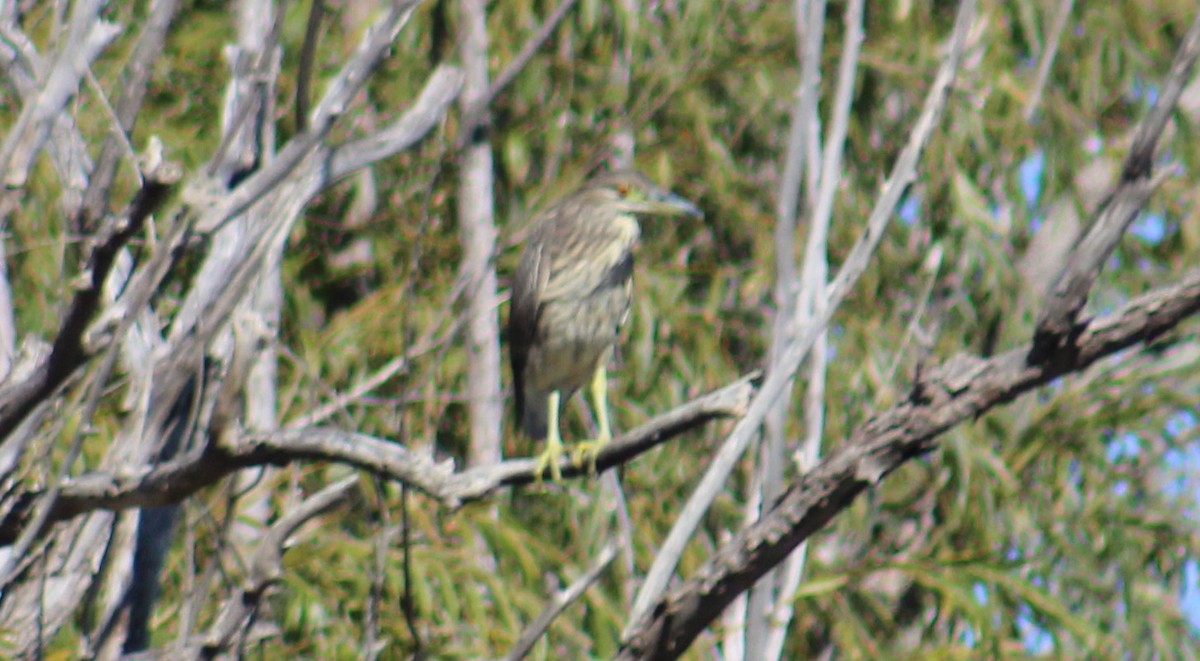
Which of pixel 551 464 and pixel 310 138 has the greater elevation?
pixel 310 138

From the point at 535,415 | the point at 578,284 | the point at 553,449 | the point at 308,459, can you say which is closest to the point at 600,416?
the point at 553,449

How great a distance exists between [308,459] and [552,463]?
875 mm

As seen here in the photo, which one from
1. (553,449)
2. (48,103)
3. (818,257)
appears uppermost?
(48,103)

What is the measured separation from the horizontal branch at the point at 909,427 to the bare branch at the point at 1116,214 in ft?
0.18

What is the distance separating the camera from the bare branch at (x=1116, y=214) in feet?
5.64

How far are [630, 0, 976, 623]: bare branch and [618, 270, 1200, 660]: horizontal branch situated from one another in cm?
5

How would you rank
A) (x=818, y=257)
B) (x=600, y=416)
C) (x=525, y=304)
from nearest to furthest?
(x=818, y=257)
(x=600, y=416)
(x=525, y=304)

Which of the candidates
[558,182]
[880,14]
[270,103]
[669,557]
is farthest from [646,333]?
[669,557]

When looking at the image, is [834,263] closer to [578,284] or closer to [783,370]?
[578,284]

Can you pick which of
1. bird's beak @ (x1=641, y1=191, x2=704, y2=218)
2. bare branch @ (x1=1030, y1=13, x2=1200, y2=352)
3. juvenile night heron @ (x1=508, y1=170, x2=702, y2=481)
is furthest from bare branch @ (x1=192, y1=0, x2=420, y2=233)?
juvenile night heron @ (x1=508, y1=170, x2=702, y2=481)

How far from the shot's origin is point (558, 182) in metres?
5.02

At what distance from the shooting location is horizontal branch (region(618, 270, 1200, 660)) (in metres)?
1.85

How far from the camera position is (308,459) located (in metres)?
2.19

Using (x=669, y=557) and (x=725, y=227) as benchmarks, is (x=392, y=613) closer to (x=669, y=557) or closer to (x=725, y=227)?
(x=725, y=227)
